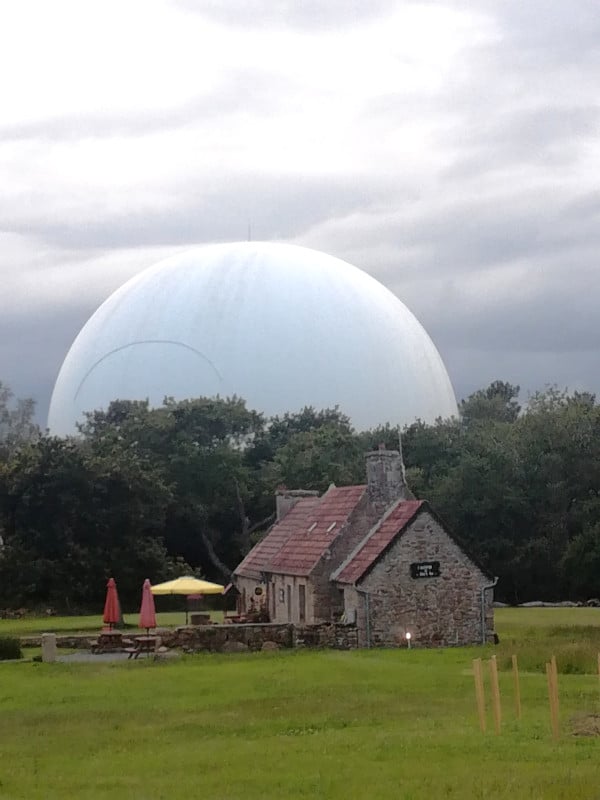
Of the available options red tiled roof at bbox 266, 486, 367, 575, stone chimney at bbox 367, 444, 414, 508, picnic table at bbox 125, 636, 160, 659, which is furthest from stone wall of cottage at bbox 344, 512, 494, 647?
picnic table at bbox 125, 636, 160, 659

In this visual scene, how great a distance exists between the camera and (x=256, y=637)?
3550cm

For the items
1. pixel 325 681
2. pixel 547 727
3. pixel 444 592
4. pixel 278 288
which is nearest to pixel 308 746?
pixel 547 727

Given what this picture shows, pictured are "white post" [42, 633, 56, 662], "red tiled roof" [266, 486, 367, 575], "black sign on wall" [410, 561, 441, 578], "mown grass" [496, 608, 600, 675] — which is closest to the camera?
"mown grass" [496, 608, 600, 675]

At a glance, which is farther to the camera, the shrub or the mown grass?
the shrub

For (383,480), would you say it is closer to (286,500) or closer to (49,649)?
(286,500)

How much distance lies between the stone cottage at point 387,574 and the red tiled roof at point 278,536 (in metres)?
2.77

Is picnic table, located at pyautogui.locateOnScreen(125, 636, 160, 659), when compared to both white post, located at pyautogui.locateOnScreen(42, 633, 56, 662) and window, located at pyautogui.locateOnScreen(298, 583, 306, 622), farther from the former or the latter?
window, located at pyautogui.locateOnScreen(298, 583, 306, 622)

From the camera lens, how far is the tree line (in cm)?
5478

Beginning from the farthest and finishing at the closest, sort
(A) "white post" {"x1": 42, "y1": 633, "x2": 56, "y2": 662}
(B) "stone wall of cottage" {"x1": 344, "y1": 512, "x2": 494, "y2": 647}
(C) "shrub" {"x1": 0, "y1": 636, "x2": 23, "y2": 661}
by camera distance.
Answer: (B) "stone wall of cottage" {"x1": 344, "y1": 512, "x2": 494, "y2": 647} → (C) "shrub" {"x1": 0, "y1": 636, "x2": 23, "y2": 661} → (A) "white post" {"x1": 42, "y1": 633, "x2": 56, "y2": 662}

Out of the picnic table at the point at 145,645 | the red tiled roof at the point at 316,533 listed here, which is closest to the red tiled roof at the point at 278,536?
the red tiled roof at the point at 316,533

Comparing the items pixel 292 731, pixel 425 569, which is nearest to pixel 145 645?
pixel 425 569

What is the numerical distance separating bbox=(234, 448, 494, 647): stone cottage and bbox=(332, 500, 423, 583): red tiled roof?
0.04m

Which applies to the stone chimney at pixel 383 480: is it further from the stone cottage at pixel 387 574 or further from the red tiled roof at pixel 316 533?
the red tiled roof at pixel 316 533

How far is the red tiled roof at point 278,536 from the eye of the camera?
1727 inches
